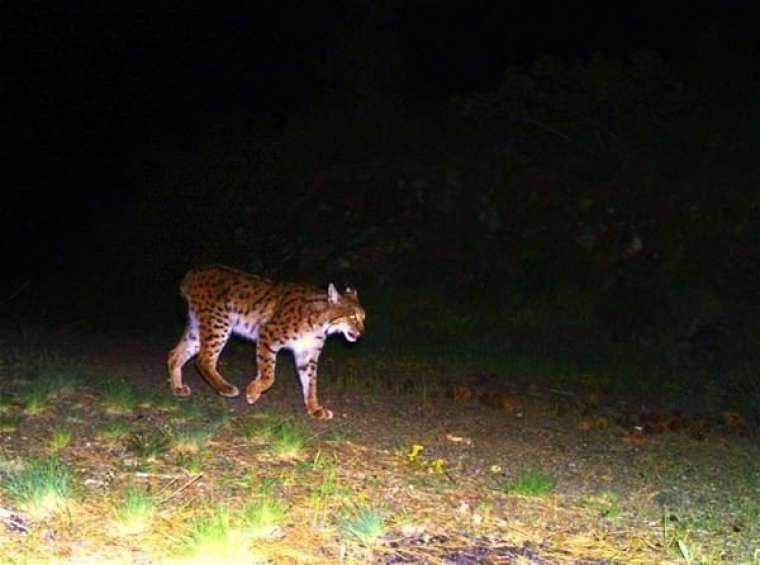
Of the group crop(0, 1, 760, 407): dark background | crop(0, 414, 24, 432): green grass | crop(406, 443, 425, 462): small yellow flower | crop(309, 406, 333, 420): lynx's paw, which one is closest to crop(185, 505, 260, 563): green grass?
crop(406, 443, 425, 462): small yellow flower

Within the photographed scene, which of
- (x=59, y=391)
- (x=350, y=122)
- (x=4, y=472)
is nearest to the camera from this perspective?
(x=4, y=472)

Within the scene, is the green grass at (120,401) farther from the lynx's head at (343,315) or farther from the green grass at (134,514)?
the green grass at (134,514)

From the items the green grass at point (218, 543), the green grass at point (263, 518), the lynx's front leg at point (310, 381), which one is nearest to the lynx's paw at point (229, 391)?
the lynx's front leg at point (310, 381)

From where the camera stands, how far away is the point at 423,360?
12148 millimetres

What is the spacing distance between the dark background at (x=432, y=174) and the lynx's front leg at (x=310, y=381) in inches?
143

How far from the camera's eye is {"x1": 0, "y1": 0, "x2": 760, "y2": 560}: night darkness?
523 inches

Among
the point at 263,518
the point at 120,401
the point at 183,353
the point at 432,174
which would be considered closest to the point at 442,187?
the point at 432,174

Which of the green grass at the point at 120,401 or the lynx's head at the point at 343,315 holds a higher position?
the lynx's head at the point at 343,315

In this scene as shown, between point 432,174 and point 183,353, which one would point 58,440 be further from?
point 432,174

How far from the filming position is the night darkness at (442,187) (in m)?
13.3

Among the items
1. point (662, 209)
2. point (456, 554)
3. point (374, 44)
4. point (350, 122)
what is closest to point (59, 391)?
point (456, 554)

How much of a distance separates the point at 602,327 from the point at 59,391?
738 centimetres

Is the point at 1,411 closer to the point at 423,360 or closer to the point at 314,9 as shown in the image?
the point at 423,360

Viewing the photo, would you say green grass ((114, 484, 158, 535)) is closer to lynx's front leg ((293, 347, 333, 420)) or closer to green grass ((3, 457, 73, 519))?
green grass ((3, 457, 73, 519))
